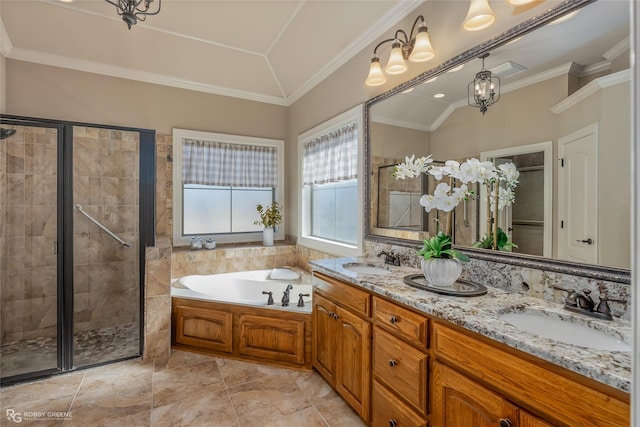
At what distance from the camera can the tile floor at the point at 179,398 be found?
1.92m

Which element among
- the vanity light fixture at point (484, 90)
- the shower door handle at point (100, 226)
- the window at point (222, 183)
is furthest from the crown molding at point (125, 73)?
the vanity light fixture at point (484, 90)

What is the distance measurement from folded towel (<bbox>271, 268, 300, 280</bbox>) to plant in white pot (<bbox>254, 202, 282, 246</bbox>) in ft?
1.55

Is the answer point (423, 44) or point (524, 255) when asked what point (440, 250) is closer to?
point (524, 255)

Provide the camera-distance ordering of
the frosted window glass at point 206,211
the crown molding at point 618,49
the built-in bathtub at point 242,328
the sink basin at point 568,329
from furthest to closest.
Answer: the frosted window glass at point 206,211 < the built-in bathtub at point 242,328 < the crown molding at point 618,49 < the sink basin at point 568,329

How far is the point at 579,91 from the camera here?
131 centimetres

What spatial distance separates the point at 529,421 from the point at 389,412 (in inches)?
31.3

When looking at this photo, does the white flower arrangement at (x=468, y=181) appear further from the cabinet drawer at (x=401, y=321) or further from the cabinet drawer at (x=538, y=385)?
the cabinet drawer at (x=538, y=385)

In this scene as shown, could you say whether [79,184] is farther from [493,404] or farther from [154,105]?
[493,404]

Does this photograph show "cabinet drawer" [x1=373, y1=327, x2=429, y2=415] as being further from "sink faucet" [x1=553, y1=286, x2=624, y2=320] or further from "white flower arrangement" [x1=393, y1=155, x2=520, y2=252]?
"white flower arrangement" [x1=393, y1=155, x2=520, y2=252]

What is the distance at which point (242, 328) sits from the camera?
8.63ft

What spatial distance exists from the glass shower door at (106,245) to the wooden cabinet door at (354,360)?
1930 millimetres

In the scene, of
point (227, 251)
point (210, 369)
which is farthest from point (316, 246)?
point (210, 369)

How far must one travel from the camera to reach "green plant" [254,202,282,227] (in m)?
3.87

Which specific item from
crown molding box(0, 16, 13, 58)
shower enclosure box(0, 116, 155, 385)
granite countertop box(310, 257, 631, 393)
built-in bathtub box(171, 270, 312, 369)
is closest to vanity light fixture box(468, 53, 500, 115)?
granite countertop box(310, 257, 631, 393)
